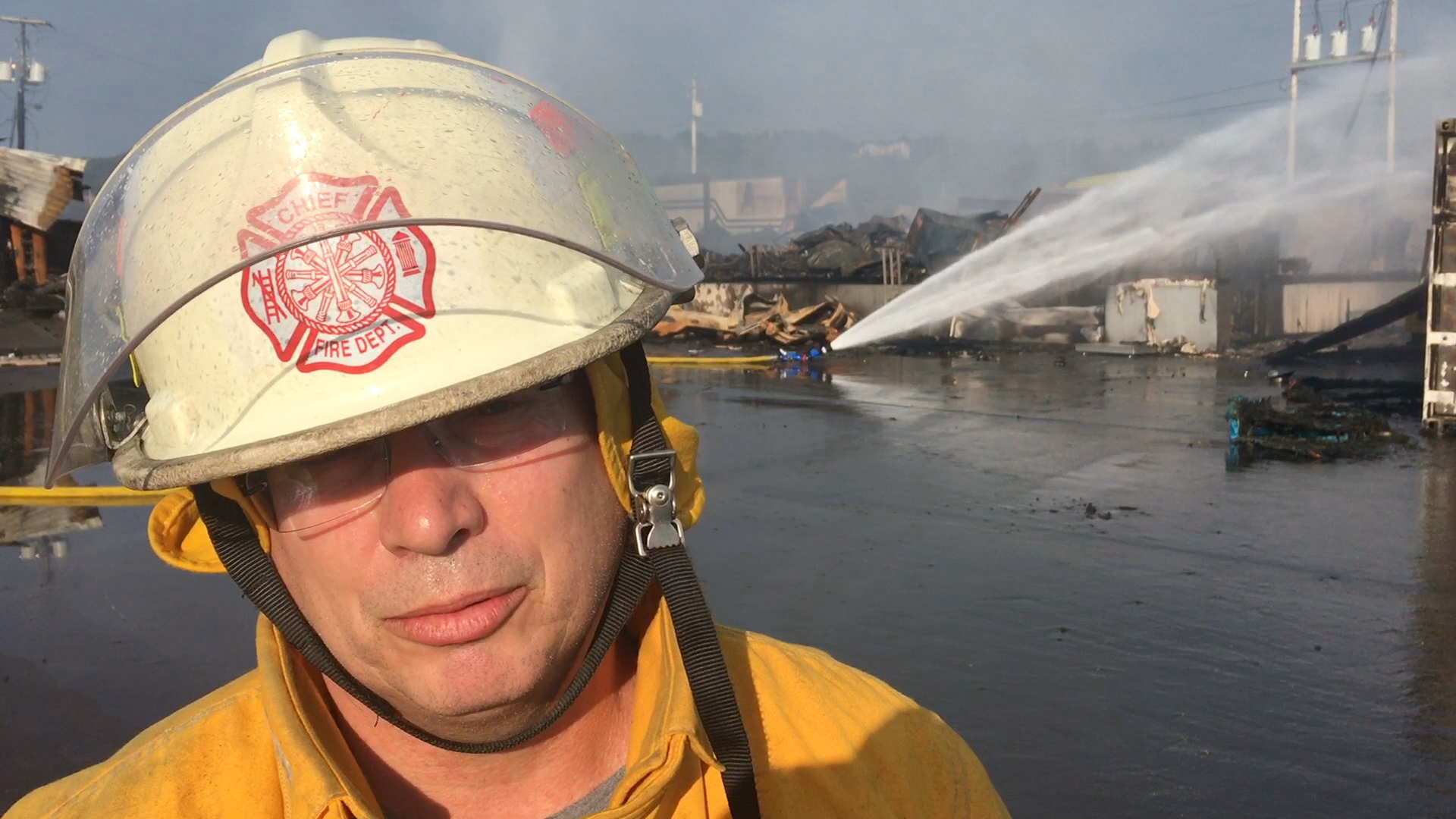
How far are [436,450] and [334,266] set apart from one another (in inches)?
9.2

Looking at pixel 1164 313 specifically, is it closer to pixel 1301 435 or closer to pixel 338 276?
pixel 1301 435

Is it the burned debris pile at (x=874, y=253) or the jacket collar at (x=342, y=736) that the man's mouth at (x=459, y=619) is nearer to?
the jacket collar at (x=342, y=736)

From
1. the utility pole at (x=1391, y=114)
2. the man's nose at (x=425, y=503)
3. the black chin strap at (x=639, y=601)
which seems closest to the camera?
the man's nose at (x=425, y=503)

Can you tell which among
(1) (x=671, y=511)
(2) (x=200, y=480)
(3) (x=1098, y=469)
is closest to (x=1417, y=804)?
(1) (x=671, y=511)

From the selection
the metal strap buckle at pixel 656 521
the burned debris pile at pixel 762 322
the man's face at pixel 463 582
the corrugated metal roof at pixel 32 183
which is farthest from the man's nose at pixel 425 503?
the corrugated metal roof at pixel 32 183

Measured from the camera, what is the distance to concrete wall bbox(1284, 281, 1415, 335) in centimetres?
2045

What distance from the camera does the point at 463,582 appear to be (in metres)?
1.26

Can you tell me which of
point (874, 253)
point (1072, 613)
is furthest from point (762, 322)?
point (1072, 613)

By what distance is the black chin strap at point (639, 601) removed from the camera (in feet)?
4.58

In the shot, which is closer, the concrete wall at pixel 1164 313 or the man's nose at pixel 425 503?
the man's nose at pixel 425 503

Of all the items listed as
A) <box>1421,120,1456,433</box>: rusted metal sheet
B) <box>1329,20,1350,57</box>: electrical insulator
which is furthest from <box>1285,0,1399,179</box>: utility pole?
<box>1421,120,1456,433</box>: rusted metal sheet

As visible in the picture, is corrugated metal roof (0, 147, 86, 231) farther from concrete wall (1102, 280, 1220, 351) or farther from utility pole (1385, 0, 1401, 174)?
utility pole (1385, 0, 1401, 174)

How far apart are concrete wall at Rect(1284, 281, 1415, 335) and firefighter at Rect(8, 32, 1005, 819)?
2140cm

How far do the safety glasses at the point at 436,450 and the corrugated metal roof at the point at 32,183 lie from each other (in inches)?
761
